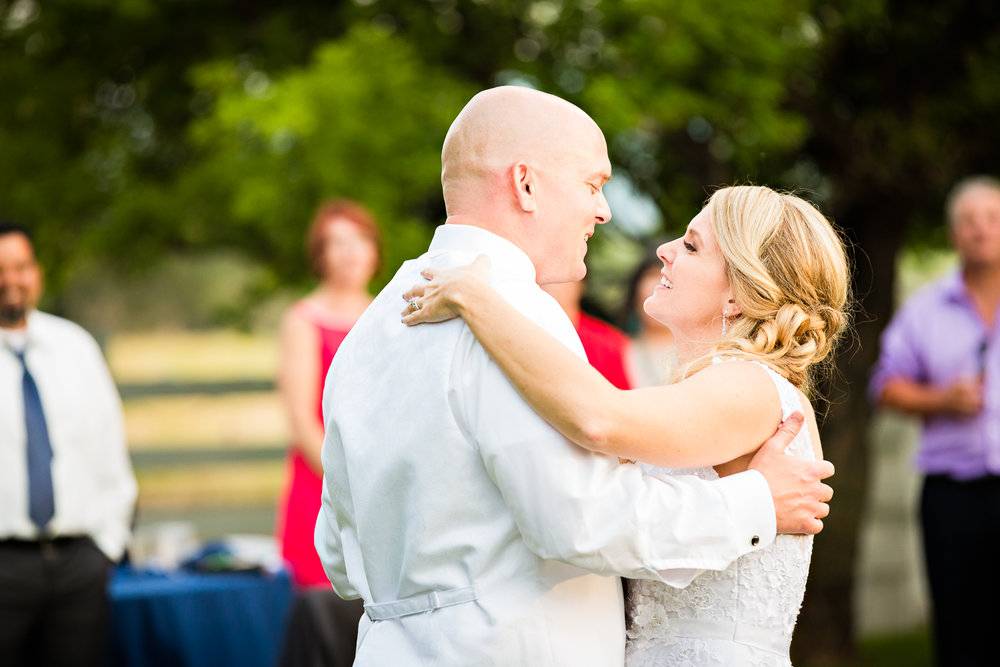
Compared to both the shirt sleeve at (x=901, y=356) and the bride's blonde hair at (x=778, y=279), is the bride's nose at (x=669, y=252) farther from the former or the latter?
the shirt sleeve at (x=901, y=356)

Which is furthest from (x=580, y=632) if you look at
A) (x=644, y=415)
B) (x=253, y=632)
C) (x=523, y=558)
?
(x=253, y=632)

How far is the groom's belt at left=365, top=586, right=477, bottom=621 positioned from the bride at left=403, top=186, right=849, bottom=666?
0.32 metres

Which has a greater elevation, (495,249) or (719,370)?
(495,249)

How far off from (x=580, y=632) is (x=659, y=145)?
5.66m

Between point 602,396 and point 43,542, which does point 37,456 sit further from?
point 602,396

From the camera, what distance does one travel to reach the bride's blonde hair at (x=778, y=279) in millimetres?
2234

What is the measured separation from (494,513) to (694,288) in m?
0.68

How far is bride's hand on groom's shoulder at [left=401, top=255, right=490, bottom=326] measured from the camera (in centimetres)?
192

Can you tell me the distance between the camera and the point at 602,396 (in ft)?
6.07

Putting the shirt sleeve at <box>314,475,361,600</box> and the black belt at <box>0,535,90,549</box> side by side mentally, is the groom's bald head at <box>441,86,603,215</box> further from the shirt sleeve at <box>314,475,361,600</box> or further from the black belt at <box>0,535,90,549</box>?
the black belt at <box>0,535,90,549</box>

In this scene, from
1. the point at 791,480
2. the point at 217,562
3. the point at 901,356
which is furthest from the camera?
the point at 217,562

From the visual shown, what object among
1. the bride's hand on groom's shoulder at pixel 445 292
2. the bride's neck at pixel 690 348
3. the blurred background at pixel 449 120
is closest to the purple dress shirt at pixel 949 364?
the blurred background at pixel 449 120

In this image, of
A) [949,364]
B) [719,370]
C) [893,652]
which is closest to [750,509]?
[719,370]

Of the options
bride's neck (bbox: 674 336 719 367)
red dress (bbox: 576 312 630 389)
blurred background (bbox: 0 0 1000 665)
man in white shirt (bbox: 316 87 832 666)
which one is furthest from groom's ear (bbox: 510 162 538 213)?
blurred background (bbox: 0 0 1000 665)
